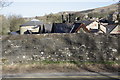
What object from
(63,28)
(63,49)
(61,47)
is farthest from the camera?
(63,28)

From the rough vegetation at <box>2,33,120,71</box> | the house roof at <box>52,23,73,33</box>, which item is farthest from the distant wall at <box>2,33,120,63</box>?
the house roof at <box>52,23,73,33</box>

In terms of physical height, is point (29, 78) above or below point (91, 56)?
below

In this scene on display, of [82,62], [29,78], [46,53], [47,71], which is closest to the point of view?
[29,78]

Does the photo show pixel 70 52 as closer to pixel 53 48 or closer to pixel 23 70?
pixel 53 48

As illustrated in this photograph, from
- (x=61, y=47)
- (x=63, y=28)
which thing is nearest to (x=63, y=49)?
(x=61, y=47)

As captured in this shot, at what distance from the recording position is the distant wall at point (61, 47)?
27.6 feet

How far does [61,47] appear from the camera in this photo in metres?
9.02

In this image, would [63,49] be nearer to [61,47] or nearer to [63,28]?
[61,47]

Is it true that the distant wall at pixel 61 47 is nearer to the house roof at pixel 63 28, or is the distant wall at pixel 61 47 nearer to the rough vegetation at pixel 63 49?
the rough vegetation at pixel 63 49

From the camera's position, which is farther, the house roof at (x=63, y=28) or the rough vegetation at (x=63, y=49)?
the house roof at (x=63, y=28)

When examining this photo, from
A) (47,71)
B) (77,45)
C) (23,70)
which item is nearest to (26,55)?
(23,70)

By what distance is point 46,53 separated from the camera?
8617 mm

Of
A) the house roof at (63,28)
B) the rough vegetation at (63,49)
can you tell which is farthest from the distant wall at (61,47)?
the house roof at (63,28)

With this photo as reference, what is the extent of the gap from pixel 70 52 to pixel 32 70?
241cm
